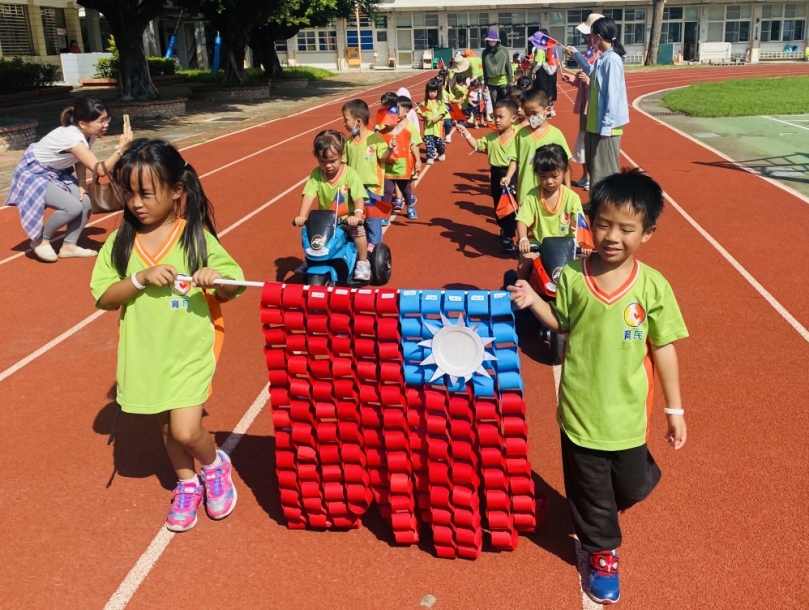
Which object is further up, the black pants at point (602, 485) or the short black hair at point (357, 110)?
the short black hair at point (357, 110)

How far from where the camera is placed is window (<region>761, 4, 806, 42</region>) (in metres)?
52.0

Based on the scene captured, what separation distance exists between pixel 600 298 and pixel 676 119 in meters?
18.3

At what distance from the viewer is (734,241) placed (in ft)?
28.6

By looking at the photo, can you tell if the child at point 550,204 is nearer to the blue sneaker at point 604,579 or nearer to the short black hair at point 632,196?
the short black hair at point 632,196

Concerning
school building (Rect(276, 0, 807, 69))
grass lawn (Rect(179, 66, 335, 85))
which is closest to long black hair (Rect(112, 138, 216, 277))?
grass lawn (Rect(179, 66, 335, 85))

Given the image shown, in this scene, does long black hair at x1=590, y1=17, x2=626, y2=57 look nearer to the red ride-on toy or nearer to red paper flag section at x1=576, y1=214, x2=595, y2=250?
red paper flag section at x1=576, y1=214, x2=595, y2=250

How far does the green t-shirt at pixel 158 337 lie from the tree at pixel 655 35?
4731 centimetres

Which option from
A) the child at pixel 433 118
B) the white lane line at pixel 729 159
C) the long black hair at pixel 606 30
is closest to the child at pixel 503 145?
the long black hair at pixel 606 30

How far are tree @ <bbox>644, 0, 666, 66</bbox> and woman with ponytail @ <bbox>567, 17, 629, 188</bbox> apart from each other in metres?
40.3

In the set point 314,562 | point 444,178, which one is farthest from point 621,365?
point 444,178

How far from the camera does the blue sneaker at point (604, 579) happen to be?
3.30m

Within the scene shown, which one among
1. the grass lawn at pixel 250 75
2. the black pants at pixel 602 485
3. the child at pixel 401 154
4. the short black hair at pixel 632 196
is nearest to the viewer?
the short black hair at pixel 632 196

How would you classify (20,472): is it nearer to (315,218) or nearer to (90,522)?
(90,522)

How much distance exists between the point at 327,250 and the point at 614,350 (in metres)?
3.81
